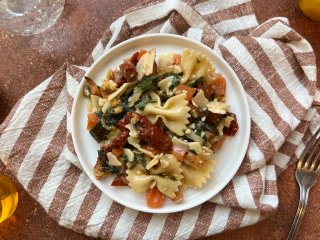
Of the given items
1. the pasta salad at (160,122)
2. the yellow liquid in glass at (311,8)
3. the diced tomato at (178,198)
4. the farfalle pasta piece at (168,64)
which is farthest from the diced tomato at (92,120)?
the yellow liquid in glass at (311,8)

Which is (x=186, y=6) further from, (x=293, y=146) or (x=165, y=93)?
(x=293, y=146)

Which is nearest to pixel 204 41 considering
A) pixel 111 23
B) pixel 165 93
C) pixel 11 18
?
pixel 165 93

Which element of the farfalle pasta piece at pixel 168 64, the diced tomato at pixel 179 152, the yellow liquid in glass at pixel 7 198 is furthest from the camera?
the yellow liquid in glass at pixel 7 198

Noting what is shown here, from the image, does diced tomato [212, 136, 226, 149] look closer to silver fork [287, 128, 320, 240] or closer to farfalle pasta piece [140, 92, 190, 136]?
farfalle pasta piece [140, 92, 190, 136]

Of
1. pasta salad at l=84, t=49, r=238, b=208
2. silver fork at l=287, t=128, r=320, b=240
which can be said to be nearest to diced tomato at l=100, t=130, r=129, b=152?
pasta salad at l=84, t=49, r=238, b=208

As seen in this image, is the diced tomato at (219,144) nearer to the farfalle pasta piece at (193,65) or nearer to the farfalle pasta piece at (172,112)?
the farfalle pasta piece at (172,112)

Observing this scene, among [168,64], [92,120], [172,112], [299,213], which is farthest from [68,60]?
[299,213]

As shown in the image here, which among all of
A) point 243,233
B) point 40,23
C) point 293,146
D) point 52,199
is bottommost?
point 243,233

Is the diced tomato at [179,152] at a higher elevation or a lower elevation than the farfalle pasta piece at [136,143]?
lower
